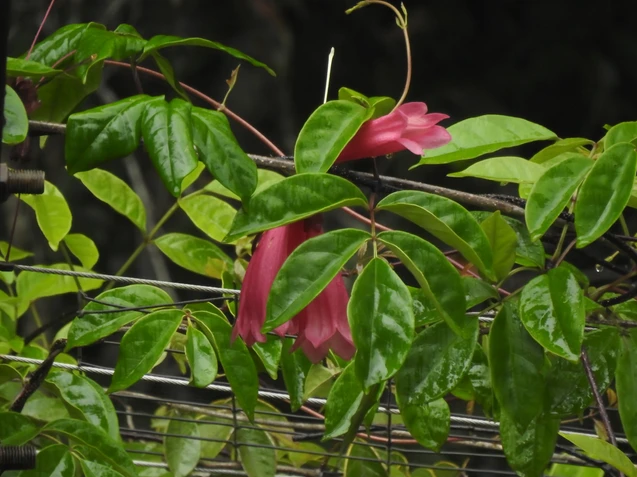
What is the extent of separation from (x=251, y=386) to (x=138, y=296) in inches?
4.4

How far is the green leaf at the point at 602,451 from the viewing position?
1.97 feet

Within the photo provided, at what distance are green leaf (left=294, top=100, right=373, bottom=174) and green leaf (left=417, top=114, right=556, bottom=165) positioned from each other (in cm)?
6

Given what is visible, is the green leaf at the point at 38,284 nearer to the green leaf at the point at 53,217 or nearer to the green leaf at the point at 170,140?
the green leaf at the point at 53,217

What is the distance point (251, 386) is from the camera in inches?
25.7

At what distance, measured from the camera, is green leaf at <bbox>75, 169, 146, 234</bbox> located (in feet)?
3.12

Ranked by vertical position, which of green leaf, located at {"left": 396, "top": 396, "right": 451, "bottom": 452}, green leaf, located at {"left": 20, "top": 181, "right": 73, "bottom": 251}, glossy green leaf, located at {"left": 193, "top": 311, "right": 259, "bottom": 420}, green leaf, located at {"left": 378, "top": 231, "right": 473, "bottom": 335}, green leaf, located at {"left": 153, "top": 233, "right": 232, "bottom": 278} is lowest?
green leaf, located at {"left": 396, "top": 396, "right": 451, "bottom": 452}

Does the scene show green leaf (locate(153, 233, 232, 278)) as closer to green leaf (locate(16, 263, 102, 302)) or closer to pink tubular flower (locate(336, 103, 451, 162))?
green leaf (locate(16, 263, 102, 302))

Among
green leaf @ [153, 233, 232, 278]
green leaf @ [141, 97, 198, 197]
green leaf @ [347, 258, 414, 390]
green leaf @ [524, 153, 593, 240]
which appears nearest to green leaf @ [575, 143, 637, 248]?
green leaf @ [524, 153, 593, 240]

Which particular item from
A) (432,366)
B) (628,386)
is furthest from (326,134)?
(628,386)

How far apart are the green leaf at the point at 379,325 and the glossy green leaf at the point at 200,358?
0.15 meters

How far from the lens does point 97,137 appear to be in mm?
567

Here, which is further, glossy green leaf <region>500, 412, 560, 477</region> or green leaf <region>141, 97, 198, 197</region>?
glossy green leaf <region>500, 412, 560, 477</region>

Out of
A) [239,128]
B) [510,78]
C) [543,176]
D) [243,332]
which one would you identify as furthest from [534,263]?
[510,78]

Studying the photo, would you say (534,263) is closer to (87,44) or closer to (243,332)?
(243,332)
